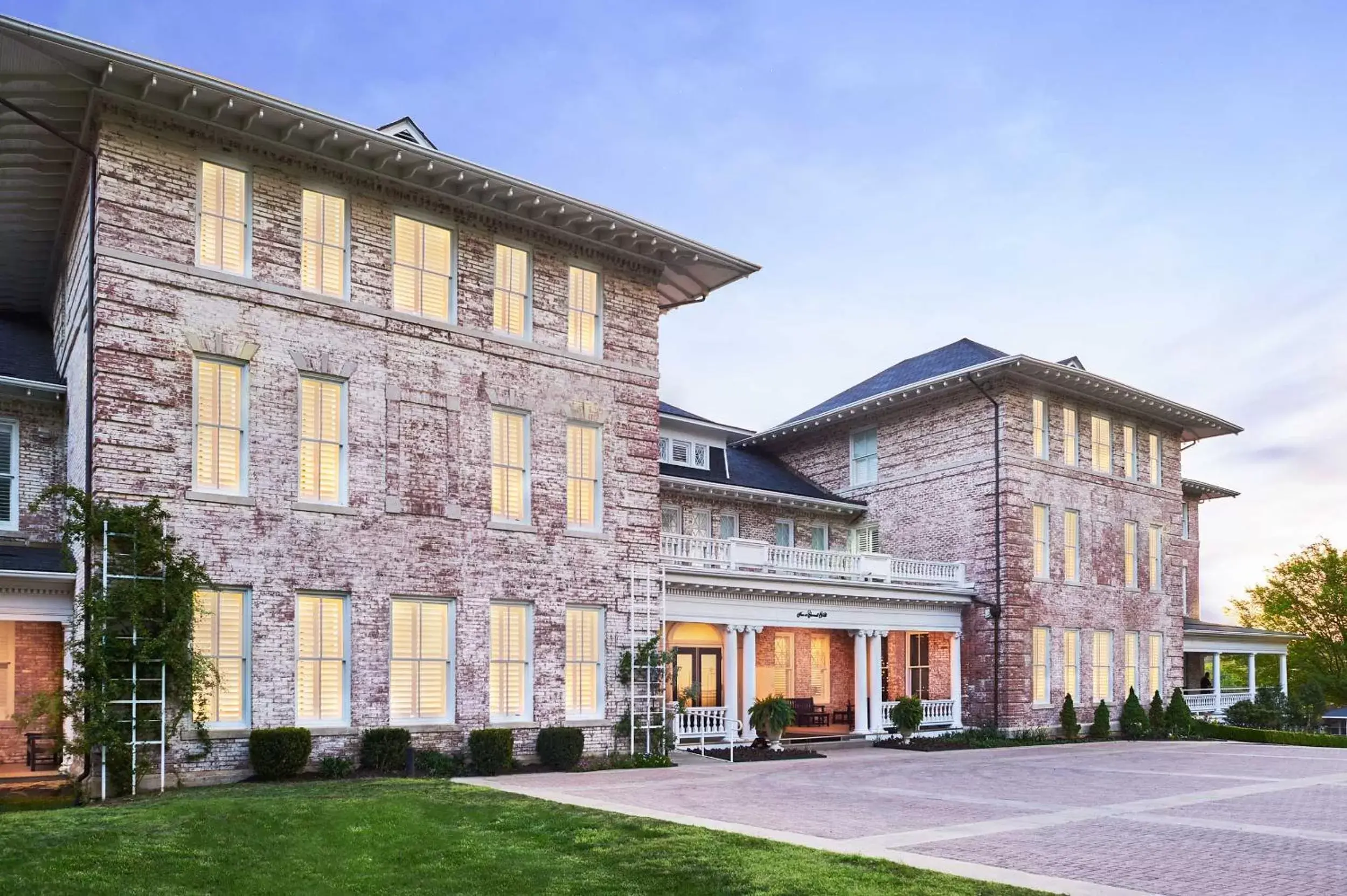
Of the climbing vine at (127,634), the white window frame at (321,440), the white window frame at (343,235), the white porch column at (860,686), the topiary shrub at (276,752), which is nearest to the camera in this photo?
the climbing vine at (127,634)

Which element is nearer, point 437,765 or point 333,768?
point 333,768

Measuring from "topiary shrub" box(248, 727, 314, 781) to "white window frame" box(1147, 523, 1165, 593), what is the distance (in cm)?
2962

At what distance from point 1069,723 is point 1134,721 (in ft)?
11.0

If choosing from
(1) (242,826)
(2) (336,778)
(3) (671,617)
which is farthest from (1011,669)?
(1) (242,826)

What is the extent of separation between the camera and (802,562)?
99.9 feet

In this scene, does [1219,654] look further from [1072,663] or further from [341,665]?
[341,665]

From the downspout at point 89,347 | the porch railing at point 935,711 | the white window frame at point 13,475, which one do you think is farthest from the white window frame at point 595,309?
the porch railing at point 935,711

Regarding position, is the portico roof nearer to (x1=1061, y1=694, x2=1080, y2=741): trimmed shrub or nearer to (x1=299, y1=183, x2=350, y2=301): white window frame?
(x1=299, y1=183, x2=350, y2=301): white window frame

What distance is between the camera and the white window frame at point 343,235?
20.3m

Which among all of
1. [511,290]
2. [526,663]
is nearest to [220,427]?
[511,290]

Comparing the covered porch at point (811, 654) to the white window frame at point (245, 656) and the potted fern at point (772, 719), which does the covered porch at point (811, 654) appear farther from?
the white window frame at point (245, 656)

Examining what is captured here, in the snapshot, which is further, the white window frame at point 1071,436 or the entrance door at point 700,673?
the white window frame at point 1071,436

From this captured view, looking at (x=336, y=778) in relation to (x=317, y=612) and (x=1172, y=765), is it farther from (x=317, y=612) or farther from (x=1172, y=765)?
(x=1172, y=765)

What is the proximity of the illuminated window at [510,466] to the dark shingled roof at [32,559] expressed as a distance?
7.63 meters
